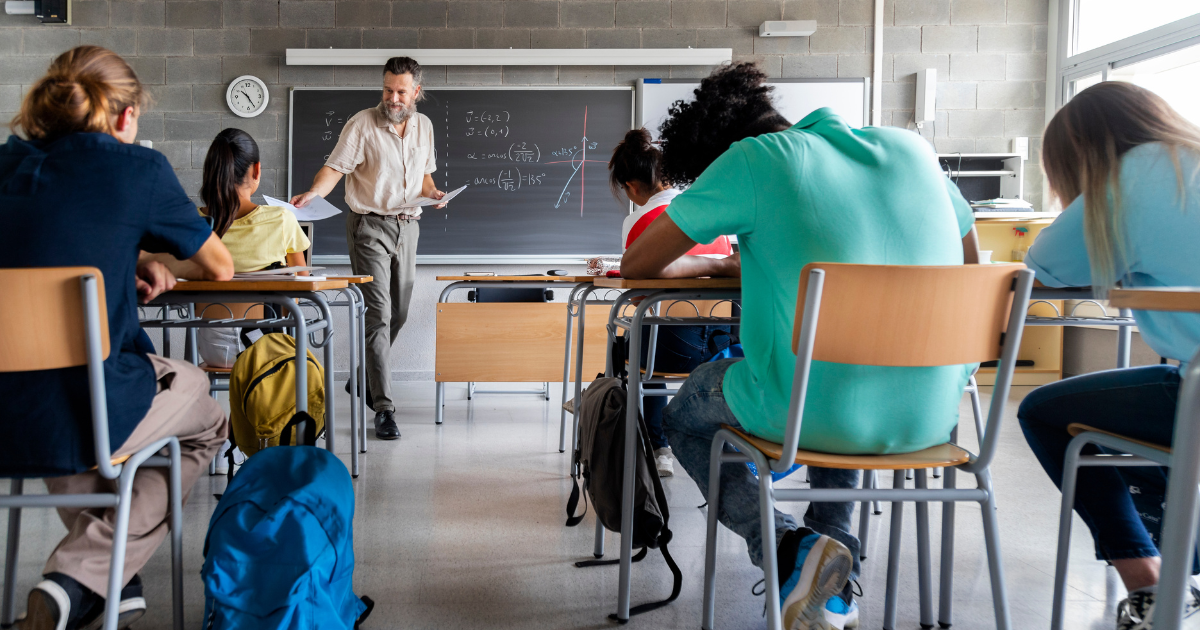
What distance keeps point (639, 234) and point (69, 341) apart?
136cm

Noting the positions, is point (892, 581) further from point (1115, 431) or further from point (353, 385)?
point (353, 385)

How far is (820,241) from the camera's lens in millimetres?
1041

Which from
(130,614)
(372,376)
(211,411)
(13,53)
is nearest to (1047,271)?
(211,411)

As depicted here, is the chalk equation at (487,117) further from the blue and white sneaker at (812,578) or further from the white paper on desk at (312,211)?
the blue and white sneaker at (812,578)

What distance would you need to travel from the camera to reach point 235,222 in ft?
7.91

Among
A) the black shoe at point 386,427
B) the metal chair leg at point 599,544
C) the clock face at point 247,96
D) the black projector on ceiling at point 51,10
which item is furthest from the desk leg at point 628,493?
the black projector on ceiling at point 51,10

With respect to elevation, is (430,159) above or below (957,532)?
above

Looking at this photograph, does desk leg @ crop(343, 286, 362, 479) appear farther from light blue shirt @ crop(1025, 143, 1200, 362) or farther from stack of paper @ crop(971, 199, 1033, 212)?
stack of paper @ crop(971, 199, 1033, 212)

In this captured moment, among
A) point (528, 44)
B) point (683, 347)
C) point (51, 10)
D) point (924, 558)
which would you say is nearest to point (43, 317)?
point (924, 558)

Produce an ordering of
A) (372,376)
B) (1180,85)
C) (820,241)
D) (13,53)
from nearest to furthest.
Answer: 1. (820,241)
2. (372,376)
3. (1180,85)
4. (13,53)

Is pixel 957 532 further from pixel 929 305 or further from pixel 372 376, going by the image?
pixel 372 376

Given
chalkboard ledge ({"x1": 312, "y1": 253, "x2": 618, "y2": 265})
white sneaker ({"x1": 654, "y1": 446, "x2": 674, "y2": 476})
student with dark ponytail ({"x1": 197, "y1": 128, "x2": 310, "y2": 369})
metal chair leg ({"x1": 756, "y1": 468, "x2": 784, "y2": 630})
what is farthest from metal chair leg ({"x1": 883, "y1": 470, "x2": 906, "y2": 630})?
chalkboard ledge ({"x1": 312, "y1": 253, "x2": 618, "y2": 265})

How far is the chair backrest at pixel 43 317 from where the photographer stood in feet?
2.92

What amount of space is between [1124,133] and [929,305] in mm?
599
